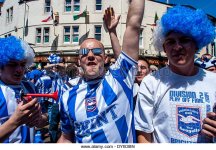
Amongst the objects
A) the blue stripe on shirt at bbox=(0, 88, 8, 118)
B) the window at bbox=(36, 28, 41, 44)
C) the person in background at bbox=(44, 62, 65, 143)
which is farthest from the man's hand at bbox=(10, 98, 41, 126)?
the window at bbox=(36, 28, 41, 44)

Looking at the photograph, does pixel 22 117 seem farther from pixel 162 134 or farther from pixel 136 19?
pixel 136 19

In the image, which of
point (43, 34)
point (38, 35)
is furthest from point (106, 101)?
point (38, 35)

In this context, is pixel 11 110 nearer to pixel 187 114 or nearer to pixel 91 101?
pixel 91 101

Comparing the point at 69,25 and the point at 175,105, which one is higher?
the point at 69,25

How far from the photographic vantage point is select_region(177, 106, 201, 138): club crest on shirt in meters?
1.89

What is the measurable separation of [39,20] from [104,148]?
83.3ft

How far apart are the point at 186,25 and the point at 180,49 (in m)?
0.20

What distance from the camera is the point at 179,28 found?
200cm

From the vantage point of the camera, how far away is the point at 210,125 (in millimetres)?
1699

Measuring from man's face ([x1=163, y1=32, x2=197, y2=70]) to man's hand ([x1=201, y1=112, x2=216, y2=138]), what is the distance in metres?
0.43

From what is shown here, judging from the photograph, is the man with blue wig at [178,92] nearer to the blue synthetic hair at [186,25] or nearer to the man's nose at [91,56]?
the blue synthetic hair at [186,25]

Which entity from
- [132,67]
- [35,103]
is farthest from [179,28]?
[35,103]

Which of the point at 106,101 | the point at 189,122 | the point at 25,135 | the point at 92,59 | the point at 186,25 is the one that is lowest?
the point at 25,135

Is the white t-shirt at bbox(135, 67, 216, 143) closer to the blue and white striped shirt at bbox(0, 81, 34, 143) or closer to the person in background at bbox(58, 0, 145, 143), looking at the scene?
the person in background at bbox(58, 0, 145, 143)
